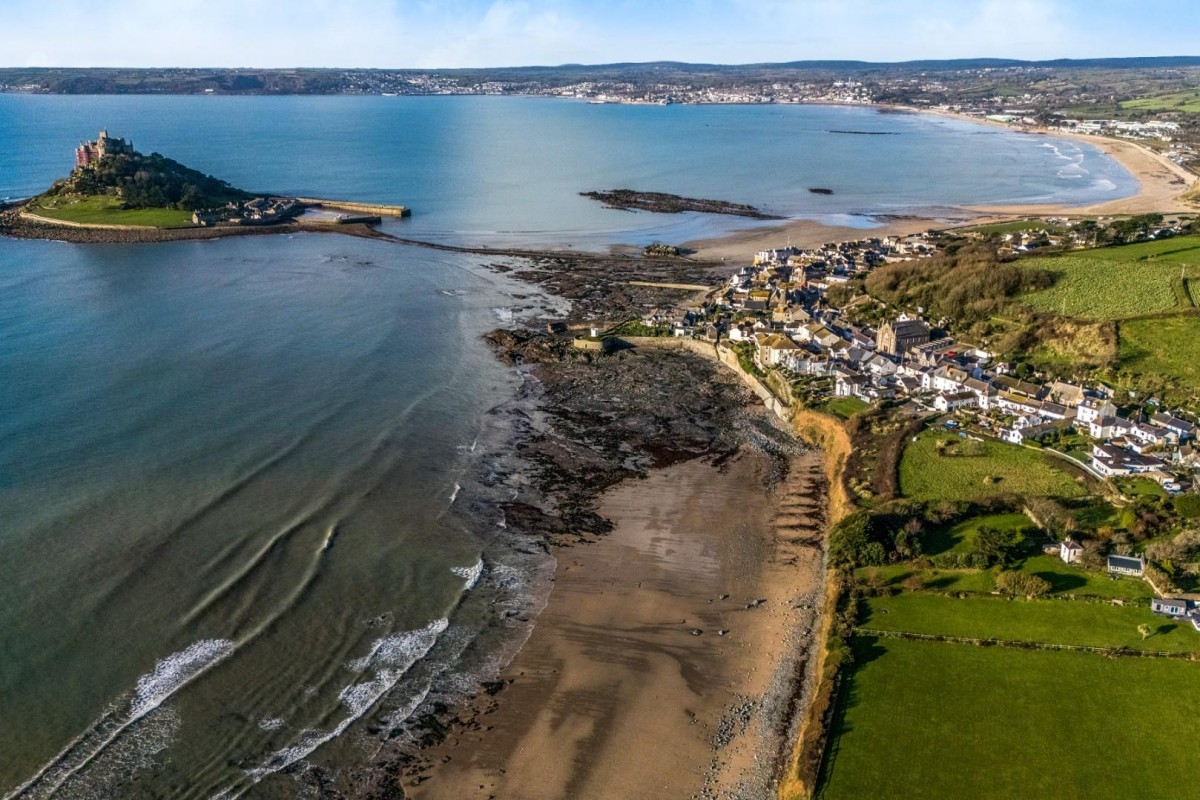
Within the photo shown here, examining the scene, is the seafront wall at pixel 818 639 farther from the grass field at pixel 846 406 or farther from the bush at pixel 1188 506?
the bush at pixel 1188 506

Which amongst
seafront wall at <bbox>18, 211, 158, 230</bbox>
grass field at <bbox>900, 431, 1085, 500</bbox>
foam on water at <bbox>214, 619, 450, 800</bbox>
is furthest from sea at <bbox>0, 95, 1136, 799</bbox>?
grass field at <bbox>900, 431, 1085, 500</bbox>

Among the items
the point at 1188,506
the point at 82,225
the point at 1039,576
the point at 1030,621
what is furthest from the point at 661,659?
the point at 82,225

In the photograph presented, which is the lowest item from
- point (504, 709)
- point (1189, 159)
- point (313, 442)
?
point (504, 709)

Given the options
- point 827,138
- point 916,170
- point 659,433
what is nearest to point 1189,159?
point 916,170

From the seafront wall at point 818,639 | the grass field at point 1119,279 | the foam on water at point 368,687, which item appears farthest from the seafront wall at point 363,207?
the foam on water at point 368,687

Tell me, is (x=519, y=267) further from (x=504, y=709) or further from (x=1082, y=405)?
(x=504, y=709)

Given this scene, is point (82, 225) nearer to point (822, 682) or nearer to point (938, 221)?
point (822, 682)

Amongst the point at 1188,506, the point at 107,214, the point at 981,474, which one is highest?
the point at 107,214
